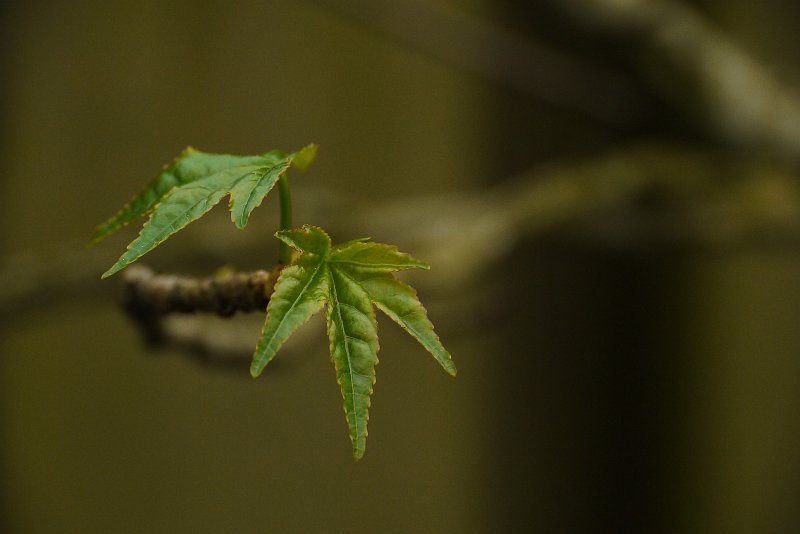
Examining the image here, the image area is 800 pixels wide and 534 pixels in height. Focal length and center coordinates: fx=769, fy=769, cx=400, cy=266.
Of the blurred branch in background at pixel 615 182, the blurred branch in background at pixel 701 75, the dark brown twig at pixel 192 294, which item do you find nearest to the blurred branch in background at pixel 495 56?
the blurred branch in background at pixel 615 182

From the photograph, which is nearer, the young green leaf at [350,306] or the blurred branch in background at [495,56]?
the young green leaf at [350,306]

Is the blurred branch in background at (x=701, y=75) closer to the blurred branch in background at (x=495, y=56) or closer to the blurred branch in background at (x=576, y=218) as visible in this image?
the blurred branch in background at (x=576, y=218)

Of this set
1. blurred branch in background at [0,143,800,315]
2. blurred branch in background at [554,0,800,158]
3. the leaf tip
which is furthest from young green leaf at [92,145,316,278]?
blurred branch in background at [554,0,800,158]

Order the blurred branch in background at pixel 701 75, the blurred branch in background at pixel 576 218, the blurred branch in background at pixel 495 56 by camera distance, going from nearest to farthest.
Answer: the blurred branch in background at pixel 576 218 → the blurred branch in background at pixel 701 75 → the blurred branch in background at pixel 495 56

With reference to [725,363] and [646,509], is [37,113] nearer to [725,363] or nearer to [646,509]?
[725,363]

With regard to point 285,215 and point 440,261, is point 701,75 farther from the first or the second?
point 285,215

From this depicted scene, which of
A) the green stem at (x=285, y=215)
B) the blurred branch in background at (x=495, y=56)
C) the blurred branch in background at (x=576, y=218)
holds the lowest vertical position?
the green stem at (x=285, y=215)

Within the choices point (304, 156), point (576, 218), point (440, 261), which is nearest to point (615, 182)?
point (576, 218)

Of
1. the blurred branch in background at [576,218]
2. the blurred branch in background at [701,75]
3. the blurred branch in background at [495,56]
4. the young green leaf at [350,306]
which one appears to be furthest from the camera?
the blurred branch in background at [495,56]

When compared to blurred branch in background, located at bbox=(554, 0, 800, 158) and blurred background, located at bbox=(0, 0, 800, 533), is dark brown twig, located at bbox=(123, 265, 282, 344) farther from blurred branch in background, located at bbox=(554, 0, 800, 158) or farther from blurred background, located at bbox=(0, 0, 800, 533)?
blurred branch in background, located at bbox=(554, 0, 800, 158)
